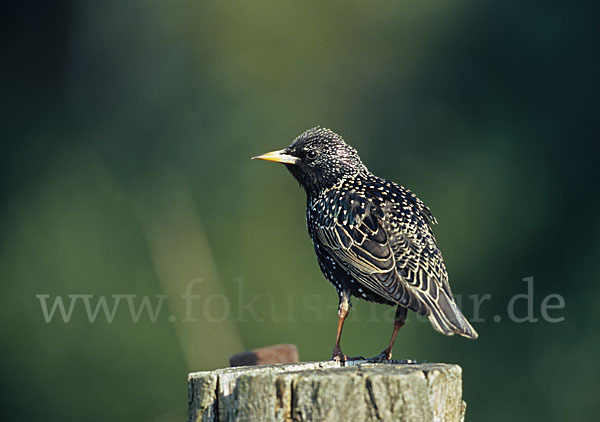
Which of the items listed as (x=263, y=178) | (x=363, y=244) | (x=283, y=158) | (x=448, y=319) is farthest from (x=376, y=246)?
(x=263, y=178)

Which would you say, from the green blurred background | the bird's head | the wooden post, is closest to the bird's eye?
the bird's head

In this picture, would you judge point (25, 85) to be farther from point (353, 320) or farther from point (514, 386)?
point (514, 386)

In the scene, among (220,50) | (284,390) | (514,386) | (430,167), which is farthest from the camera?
(220,50)

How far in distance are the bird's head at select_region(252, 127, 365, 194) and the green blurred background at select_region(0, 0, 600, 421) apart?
146 inches

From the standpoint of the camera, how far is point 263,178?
480 inches

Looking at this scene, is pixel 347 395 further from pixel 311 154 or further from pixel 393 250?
pixel 311 154

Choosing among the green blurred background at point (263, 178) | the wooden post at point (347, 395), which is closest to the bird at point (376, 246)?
the wooden post at point (347, 395)

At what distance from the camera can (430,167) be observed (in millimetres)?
12023

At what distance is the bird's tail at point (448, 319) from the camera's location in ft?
12.4

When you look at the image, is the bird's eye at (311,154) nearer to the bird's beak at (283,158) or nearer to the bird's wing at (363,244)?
the bird's beak at (283,158)

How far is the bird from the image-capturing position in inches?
158

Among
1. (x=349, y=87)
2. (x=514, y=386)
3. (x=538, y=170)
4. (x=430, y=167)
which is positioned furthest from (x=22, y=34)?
(x=514, y=386)

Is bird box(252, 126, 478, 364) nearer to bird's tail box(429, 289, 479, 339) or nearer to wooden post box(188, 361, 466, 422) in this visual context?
bird's tail box(429, 289, 479, 339)

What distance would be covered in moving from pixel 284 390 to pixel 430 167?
9.60 m
